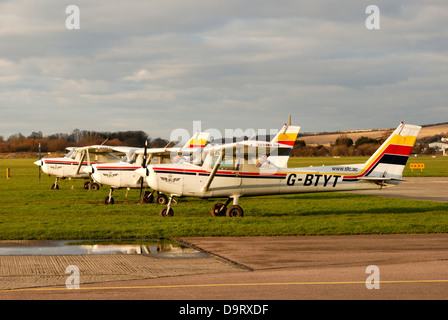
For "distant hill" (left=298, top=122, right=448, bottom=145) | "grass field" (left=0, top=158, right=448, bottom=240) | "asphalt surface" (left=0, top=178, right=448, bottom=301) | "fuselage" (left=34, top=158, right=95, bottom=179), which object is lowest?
"grass field" (left=0, top=158, right=448, bottom=240)

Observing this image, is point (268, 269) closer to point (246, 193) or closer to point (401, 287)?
point (401, 287)

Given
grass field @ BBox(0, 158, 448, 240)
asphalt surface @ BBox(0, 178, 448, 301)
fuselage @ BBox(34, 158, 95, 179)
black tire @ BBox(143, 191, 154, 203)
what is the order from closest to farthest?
asphalt surface @ BBox(0, 178, 448, 301) → grass field @ BBox(0, 158, 448, 240) → black tire @ BBox(143, 191, 154, 203) → fuselage @ BBox(34, 158, 95, 179)

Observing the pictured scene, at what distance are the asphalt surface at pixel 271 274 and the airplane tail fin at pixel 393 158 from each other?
693 centimetres

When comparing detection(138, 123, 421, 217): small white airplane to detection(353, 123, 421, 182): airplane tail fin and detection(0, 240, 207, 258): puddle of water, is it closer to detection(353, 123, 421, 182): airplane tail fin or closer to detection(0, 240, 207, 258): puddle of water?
detection(353, 123, 421, 182): airplane tail fin

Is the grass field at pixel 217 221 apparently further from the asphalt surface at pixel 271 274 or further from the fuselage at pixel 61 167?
the fuselage at pixel 61 167

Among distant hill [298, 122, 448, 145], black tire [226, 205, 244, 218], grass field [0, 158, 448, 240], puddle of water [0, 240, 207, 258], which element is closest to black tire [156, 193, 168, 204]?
grass field [0, 158, 448, 240]

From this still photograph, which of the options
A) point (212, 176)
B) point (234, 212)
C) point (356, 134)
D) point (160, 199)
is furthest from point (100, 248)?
point (356, 134)

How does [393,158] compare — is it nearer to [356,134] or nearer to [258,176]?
[258,176]

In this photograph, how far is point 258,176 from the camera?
1859cm

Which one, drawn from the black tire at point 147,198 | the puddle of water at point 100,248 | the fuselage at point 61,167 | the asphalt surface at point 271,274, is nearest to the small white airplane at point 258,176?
the puddle of water at point 100,248

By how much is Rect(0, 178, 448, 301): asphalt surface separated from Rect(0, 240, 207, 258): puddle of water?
0.55 meters

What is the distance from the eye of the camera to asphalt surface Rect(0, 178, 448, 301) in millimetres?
7609

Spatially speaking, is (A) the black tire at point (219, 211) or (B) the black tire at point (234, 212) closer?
(B) the black tire at point (234, 212)

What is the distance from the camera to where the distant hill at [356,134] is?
467 feet
